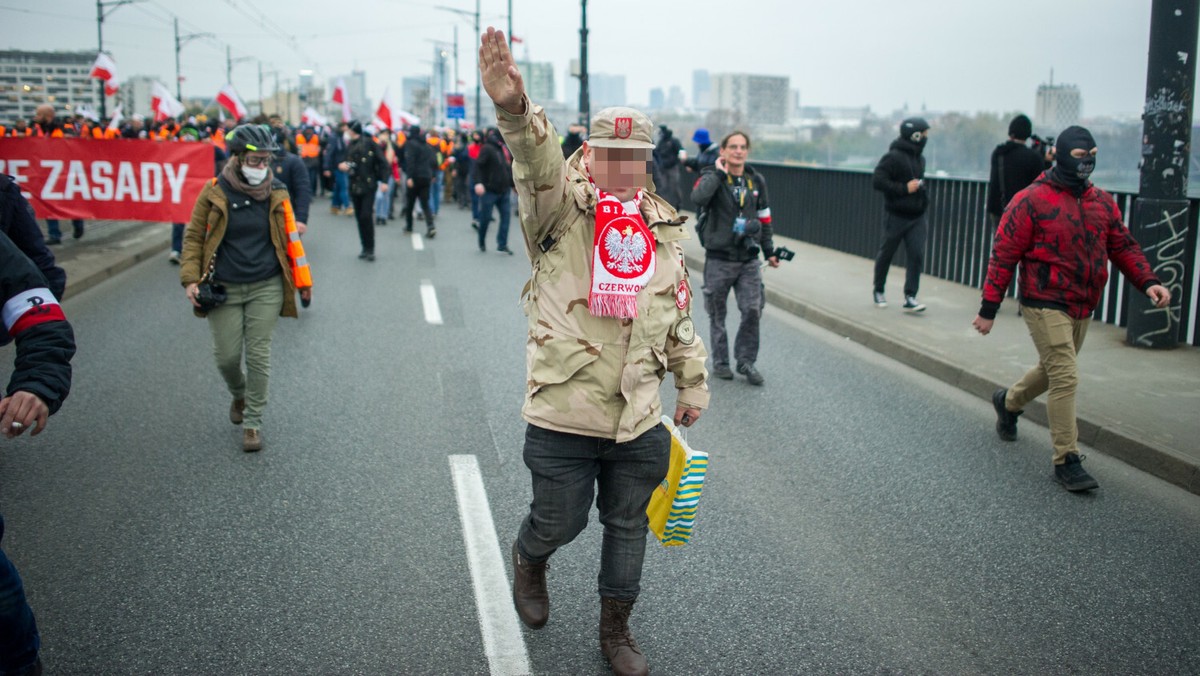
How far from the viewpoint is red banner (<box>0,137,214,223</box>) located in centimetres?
1150

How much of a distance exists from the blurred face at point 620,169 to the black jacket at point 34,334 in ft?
5.51

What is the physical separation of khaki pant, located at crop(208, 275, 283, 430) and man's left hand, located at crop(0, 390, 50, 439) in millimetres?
3294

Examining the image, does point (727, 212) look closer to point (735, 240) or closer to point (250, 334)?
point (735, 240)

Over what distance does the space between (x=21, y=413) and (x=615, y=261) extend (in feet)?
5.89

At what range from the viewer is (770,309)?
11.7m

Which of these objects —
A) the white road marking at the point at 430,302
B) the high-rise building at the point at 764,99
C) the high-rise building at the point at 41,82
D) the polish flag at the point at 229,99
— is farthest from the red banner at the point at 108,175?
the polish flag at the point at 229,99

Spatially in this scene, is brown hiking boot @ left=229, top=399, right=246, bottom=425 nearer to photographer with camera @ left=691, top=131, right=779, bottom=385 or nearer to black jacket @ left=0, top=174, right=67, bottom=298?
black jacket @ left=0, top=174, right=67, bottom=298

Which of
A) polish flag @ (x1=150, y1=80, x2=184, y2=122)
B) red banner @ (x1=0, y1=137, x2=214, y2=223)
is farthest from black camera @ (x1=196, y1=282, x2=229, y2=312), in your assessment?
polish flag @ (x1=150, y1=80, x2=184, y2=122)

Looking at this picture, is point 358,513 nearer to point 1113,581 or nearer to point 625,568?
point 625,568

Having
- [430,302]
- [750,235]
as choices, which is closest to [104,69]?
[430,302]

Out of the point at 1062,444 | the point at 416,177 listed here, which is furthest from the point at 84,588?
the point at 416,177

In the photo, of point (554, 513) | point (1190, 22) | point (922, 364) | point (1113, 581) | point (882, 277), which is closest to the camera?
point (554, 513)

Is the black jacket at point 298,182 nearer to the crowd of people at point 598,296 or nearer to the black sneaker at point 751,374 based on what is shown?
the crowd of people at point 598,296

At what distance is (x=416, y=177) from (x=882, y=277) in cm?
A: 985
